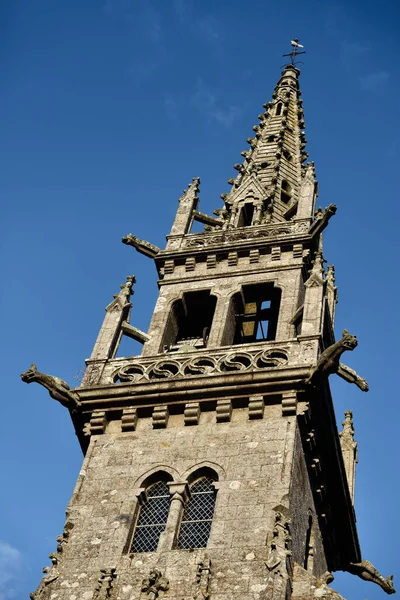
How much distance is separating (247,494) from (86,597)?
376 cm

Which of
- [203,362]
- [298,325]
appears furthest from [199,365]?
[298,325]

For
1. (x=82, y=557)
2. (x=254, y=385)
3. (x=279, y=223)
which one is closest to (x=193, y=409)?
(x=254, y=385)

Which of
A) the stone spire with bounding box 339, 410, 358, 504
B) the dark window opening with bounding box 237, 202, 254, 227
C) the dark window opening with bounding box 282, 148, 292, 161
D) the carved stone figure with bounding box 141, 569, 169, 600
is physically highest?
the dark window opening with bounding box 282, 148, 292, 161

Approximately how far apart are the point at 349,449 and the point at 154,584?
1113 cm

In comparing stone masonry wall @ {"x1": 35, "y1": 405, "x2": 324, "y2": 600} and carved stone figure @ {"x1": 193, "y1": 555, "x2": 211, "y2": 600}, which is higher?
stone masonry wall @ {"x1": 35, "y1": 405, "x2": 324, "y2": 600}

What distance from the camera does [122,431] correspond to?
3027 cm

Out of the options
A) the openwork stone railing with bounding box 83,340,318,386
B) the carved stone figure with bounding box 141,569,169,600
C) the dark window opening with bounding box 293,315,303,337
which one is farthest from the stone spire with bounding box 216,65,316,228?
the carved stone figure with bounding box 141,569,169,600

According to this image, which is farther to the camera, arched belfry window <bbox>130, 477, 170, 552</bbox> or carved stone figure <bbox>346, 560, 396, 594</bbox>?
carved stone figure <bbox>346, 560, 396, 594</bbox>

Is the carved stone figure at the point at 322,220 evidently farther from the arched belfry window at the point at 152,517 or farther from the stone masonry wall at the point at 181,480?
the arched belfry window at the point at 152,517

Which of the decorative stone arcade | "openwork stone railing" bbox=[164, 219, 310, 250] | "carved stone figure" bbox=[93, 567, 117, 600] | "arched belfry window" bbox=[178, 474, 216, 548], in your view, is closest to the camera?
"carved stone figure" bbox=[93, 567, 117, 600]

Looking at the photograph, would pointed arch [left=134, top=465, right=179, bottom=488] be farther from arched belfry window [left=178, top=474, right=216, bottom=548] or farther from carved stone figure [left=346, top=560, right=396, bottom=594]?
carved stone figure [left=346, top=560, right=396, bottom=594]

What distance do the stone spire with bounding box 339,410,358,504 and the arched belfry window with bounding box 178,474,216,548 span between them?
695 centimetres

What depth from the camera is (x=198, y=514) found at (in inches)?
1103

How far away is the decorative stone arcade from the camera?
26547 mm
